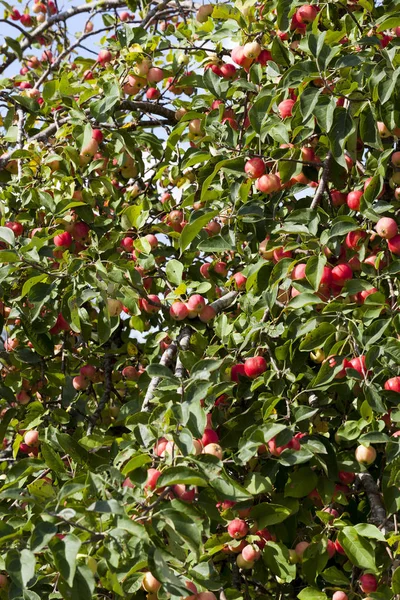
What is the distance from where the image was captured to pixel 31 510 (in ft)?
5.44

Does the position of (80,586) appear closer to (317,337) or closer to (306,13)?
(317,337)

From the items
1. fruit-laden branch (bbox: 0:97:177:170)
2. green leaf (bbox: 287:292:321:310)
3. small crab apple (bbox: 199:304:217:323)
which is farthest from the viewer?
fruit-laden branch (bbox: 0:97:177:170)

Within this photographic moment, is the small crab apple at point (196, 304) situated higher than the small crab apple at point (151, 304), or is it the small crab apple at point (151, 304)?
the small crab apple at point (196, 304)

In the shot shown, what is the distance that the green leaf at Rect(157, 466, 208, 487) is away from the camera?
4.68ft

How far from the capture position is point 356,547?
1799mm

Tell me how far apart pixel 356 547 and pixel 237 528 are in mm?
277

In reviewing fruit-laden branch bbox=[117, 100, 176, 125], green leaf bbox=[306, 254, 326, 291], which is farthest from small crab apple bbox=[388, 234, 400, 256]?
fruit-laden branch bbox=[117, 100, 176, 125]

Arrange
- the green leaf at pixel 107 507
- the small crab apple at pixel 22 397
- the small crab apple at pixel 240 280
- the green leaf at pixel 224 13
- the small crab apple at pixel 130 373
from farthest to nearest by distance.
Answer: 1. the small crab apple at pixel 130 373
2. the small crab apple at pixel 22 397
3. the green leaf at pixel 224 13
4. the small crab apple at pixel 240 280
5. the green leaf at pixel 107 507

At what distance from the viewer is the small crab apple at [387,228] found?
2.05 m

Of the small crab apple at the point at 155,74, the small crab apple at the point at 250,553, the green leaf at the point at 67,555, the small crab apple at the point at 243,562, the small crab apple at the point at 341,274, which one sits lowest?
the small crab apple at the point at 243,562

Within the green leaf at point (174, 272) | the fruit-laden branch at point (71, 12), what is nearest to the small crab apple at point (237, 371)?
the green leaf at point (174, 272)

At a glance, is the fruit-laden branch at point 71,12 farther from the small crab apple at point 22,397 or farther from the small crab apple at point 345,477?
the small crab apple at point 345,477

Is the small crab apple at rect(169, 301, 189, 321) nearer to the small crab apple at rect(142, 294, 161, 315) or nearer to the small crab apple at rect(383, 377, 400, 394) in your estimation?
the small crab apple at rect(142, 294, 161, 315)

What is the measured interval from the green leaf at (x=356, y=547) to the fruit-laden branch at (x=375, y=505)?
11 centimetres
